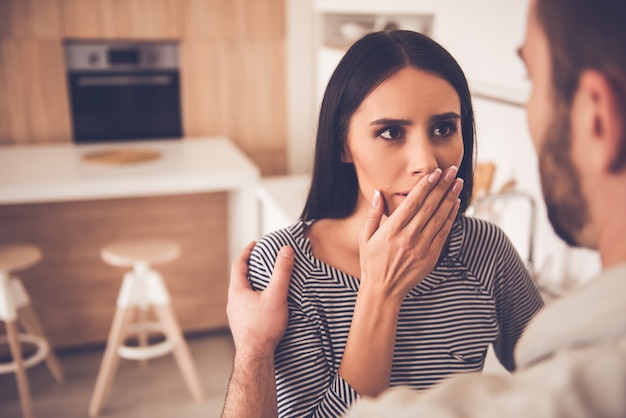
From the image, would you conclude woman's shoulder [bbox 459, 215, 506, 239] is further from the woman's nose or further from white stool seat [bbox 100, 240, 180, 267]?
white stool seat [bbox 100, 240, 180, 267]

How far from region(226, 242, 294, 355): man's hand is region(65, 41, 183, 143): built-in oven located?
2.52 meters

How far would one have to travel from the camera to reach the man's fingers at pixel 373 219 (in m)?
0.95

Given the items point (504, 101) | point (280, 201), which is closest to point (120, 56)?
point (280, 201)

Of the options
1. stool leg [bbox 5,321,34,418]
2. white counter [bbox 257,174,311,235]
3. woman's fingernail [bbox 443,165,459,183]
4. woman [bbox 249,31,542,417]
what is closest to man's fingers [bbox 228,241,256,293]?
woman [bbox 249,31,542,417]

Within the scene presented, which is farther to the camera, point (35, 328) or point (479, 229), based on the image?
point (35, 328)

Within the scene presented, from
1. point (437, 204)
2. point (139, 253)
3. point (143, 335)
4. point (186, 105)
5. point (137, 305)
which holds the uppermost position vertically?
point (437, 204)

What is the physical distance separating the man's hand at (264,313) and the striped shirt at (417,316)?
4 centimetres

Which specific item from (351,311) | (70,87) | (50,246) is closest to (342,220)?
(351,311)

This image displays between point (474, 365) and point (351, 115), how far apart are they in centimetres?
46

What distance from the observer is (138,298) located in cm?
262

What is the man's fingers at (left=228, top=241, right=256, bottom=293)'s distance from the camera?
3.42 feet

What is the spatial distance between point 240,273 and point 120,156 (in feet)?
6.54

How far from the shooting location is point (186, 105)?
11.0ft

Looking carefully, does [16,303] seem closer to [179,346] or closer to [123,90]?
[179,346]
